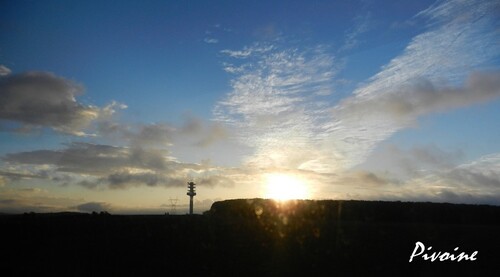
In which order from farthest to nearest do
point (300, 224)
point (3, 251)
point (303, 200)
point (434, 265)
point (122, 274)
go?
point (303, 200) < point (300, 224) < point (434, 265) < point (3, 251) < point (122, 274)

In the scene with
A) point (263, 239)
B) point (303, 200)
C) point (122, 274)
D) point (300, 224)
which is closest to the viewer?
point (122, 274)

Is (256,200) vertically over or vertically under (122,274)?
over

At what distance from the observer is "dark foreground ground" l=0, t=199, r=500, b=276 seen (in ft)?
44.4

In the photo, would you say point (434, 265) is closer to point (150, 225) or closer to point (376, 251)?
point (376, 251)

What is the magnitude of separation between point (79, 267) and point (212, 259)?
→ 14.2 feet

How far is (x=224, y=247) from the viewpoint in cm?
1530

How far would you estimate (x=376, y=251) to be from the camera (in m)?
15.7

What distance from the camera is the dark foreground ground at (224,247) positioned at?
13531 millimetres

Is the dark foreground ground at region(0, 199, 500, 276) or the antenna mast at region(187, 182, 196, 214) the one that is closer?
the dark foreground ground at region(0, 199, 500, 276)

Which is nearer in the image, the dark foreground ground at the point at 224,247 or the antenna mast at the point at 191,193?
the dark foreground ground at the point at 224,247

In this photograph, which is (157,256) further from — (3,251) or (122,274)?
(3,251)

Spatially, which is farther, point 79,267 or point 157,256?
point 157,256

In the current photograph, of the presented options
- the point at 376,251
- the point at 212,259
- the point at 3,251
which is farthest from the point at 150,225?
the point at 376,251

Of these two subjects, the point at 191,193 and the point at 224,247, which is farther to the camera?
the point at 191,193
